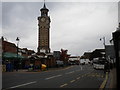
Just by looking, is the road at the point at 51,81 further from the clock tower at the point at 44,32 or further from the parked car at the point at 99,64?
the clock tower at the point at 44,32

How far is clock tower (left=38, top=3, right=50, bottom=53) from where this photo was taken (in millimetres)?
114625

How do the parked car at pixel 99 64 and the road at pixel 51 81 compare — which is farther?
the parked car at pixel 99 64

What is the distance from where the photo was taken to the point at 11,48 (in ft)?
223

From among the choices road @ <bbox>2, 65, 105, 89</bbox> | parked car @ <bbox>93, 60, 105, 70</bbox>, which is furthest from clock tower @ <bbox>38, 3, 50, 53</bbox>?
road @ <bbox>2, 65, 105, 89</bbox>

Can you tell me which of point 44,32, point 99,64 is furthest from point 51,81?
point 44,32

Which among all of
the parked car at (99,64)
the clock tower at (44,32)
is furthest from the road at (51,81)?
the clock tower at (44,32)

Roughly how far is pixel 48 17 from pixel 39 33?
1122 cm

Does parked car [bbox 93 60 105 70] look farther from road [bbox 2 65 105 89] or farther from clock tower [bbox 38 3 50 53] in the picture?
clock tower [bbox 38 3 50 53]

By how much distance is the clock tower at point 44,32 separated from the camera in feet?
376

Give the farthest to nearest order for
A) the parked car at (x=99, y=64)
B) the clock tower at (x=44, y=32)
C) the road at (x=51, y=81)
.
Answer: the clock tower at (x=44, y=32) → the parked car at (x=99, y=64) → the road at (x=51, y=81)

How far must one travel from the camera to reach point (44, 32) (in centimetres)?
11775

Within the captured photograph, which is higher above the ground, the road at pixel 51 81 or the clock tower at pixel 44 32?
the clock tower at pixel 44 32

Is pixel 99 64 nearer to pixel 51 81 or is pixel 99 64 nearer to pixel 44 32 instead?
pixel 51 81

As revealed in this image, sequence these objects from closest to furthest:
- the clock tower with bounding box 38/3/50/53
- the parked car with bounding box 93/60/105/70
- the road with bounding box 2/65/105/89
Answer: the road with bounding box 2/65/105/89
the parked car with bounding box 93/60/105/70
the clock tower with bounding box 38/3/50/53
